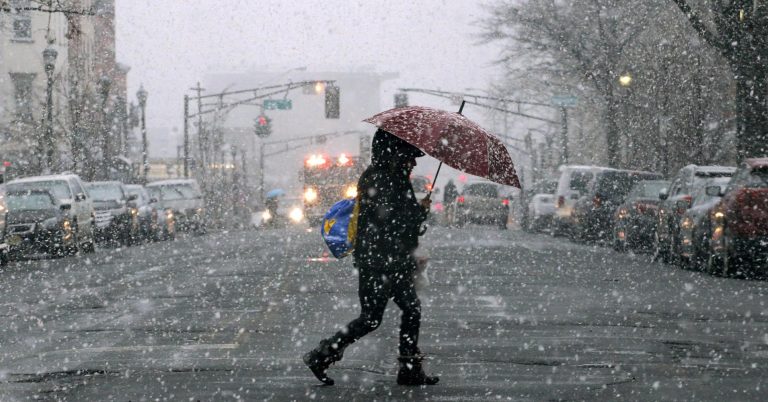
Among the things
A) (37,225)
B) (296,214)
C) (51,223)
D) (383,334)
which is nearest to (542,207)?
(51,223)

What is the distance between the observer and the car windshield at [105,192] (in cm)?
3372

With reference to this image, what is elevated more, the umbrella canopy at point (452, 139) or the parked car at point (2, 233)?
the umbrella canopy at point (452, 139)

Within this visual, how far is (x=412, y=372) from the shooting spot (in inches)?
313

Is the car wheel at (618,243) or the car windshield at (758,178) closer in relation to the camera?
the car windshield at (758,178)

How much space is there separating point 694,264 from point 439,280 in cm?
495

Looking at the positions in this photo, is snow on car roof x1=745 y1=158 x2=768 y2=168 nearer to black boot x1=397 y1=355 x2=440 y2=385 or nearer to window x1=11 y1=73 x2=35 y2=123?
black boot x1=397 y1=355 x2=440 y2=385

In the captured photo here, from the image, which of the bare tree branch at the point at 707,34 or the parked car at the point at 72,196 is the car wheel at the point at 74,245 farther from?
the bare tree branch at the point at 707,34

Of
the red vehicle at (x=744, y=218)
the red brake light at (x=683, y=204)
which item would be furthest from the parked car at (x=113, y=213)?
the red vehicle at (x=744, y=218)

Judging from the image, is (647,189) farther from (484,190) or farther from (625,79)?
(484,190)

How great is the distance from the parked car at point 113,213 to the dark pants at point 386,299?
79.9 ft

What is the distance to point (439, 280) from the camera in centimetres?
1767

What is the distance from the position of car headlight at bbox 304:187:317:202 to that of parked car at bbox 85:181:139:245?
12.3m

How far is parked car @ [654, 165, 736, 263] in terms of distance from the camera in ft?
69.9

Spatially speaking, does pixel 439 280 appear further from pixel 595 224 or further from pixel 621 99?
pixel 621 99
